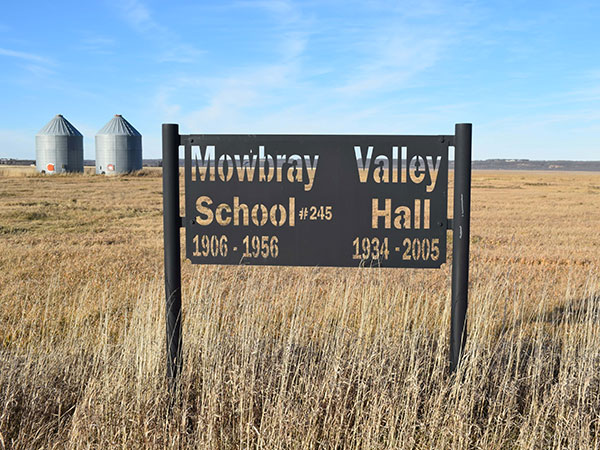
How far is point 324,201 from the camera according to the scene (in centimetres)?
335

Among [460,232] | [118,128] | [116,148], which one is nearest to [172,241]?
[460,232]

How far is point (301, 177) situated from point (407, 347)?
166 centimetres

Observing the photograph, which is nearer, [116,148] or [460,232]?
[460,232]

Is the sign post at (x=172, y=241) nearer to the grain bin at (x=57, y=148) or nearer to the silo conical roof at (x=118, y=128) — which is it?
the silo conical roof at (x=118, y=128)

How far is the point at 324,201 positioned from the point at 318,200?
0.13ft

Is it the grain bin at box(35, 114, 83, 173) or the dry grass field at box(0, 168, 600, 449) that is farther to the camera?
the grain bin at box(35, 114, 83, 173)

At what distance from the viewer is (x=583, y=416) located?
117 inches

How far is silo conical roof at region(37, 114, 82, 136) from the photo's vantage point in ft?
165

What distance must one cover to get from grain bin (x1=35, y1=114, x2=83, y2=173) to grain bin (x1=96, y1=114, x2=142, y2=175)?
7.79 feet

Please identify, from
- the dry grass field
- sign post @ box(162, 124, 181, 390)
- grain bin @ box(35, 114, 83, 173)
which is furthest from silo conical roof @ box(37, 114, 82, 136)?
sign post @ box(162, 124, 181, 390)

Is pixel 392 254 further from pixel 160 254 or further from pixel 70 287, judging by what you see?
pixel 160 254

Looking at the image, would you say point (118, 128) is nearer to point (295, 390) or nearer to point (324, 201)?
point (324, 201)

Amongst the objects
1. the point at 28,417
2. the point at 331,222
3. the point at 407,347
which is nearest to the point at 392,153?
the point at 331,222

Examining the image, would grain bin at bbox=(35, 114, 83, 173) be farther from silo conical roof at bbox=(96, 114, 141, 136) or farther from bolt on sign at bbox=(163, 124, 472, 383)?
bolt on sign at bbox=(163, 124, 472, 383)
